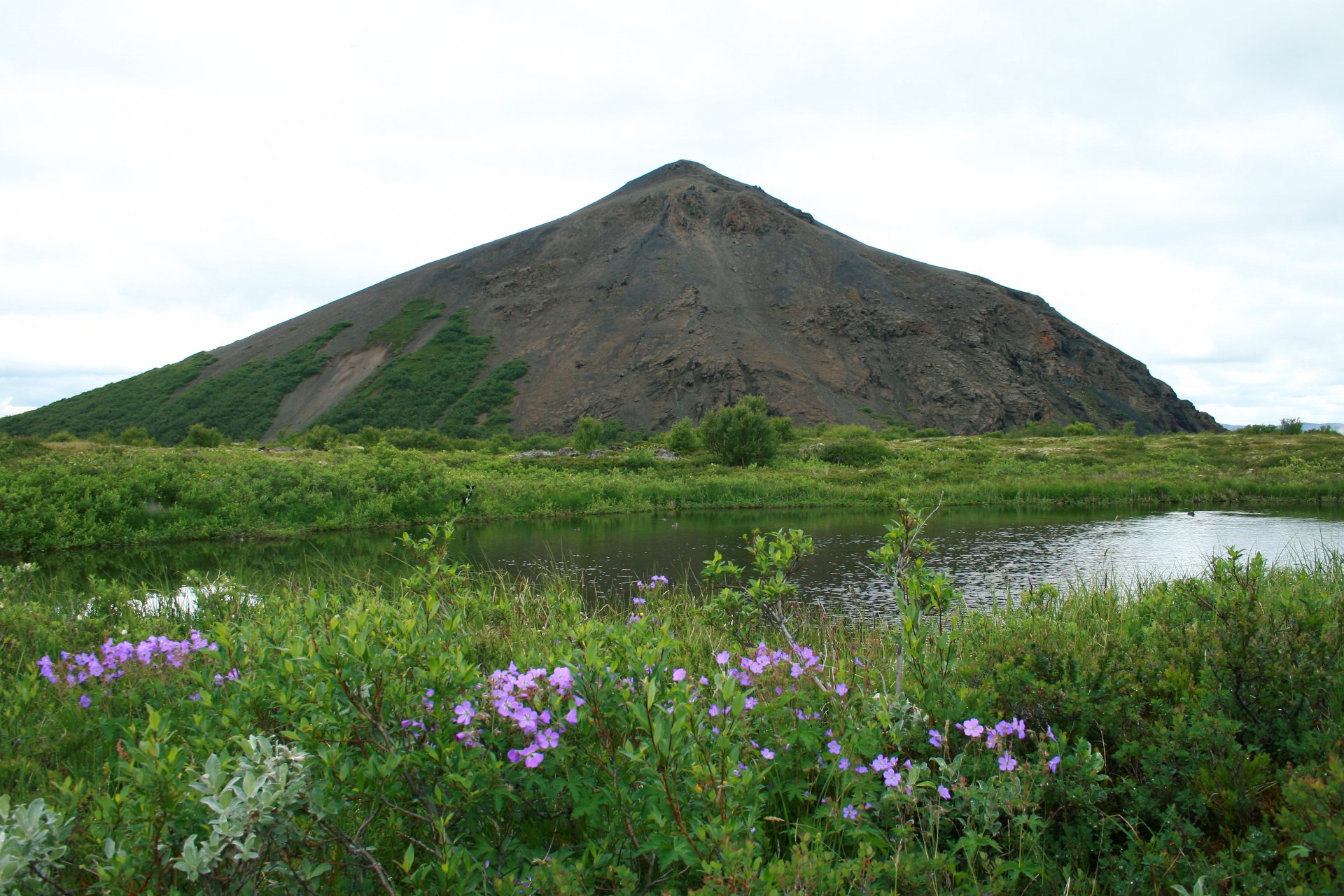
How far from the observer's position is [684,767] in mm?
2344

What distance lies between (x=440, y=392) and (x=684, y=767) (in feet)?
331

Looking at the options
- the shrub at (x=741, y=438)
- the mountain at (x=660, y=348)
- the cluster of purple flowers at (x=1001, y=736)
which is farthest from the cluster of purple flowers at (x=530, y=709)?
the mountain at (x=660, y=348)

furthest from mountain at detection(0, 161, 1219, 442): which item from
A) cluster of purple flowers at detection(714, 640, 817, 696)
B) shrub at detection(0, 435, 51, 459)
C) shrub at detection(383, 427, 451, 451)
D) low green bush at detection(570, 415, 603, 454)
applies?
cluster of purple flowers at detection(714, 640, 817, 696)

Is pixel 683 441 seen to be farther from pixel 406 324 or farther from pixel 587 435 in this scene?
pixel 406 324

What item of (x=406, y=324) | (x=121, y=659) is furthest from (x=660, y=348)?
(x=121, y=659)

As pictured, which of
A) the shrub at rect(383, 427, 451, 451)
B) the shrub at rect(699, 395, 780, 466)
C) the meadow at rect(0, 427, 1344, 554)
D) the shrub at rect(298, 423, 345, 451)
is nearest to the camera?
the meadow at rect(0, 427, 1344, 554)

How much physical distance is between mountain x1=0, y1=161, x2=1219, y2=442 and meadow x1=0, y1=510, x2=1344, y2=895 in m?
82.8

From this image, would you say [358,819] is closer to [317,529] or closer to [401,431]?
[317,529]

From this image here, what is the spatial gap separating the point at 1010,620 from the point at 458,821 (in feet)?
15.9

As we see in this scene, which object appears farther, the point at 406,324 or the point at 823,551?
the point at 406,324

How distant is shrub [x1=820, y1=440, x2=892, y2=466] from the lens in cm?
4541

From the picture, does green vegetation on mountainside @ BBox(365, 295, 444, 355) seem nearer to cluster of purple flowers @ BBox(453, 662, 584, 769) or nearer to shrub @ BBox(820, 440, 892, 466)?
shrub @ BBox(820, 440, 892, 466)

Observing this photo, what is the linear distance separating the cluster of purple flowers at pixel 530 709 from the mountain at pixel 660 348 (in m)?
83.9

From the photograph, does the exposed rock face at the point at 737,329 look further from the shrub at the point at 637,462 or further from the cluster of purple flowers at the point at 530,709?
the cluster of purple flowers at the point at 530,709
